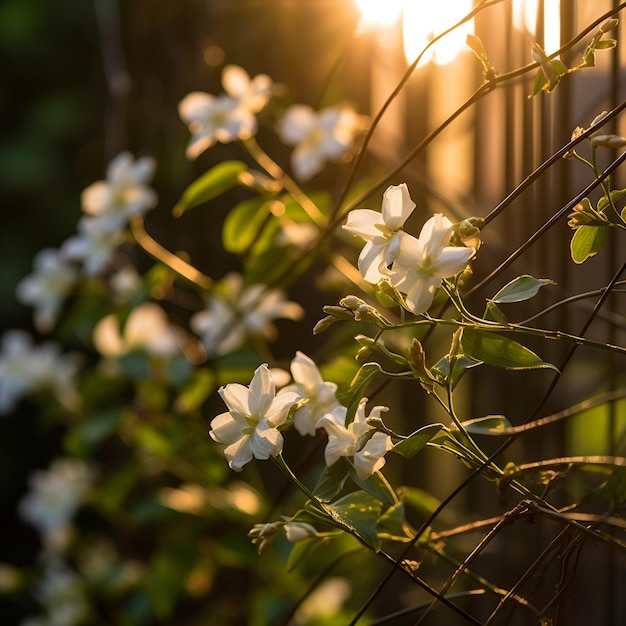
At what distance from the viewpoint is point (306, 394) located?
53cm

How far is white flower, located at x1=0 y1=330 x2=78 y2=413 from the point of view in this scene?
1.33 metres

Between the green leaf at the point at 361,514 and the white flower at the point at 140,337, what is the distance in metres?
0.71

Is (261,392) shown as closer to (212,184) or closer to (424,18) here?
(212,184)

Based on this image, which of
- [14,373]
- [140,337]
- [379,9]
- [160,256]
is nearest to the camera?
[160,256]

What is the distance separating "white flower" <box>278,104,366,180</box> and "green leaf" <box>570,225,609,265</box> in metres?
0.54

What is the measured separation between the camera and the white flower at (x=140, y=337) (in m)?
1.18

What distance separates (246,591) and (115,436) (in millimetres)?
614

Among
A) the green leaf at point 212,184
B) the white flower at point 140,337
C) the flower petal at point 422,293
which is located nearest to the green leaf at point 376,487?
the flower petal at point 422,293

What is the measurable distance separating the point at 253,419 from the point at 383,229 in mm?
128

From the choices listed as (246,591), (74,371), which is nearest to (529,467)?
(246,591)

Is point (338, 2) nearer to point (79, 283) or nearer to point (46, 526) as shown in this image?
point (79, 283)

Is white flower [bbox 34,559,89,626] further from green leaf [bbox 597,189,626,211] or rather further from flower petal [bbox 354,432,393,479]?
green leaf [bbox 597,189,626,211]

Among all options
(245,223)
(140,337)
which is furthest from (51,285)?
(245,223)

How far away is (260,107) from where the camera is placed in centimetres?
91
